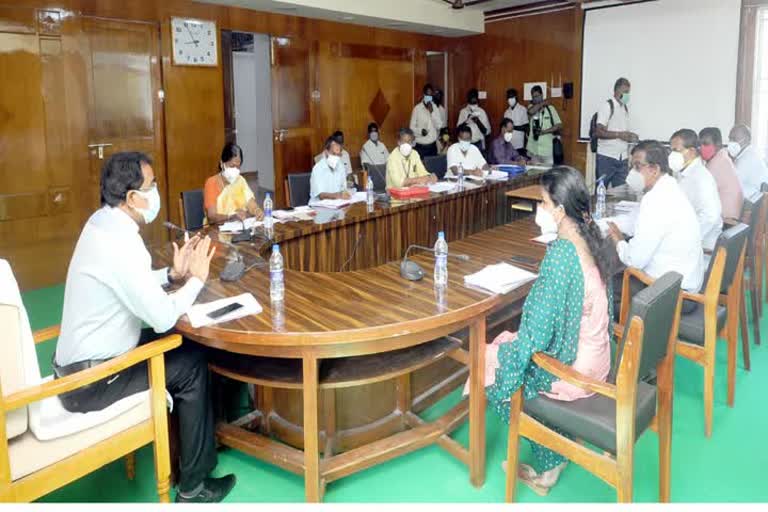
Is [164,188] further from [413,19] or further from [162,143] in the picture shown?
[413,19]

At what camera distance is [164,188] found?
19.5ft

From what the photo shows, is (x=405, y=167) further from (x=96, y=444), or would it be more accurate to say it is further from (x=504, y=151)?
(x=96, y=444)

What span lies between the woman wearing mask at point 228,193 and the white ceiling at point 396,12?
101 inches

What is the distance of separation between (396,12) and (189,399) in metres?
6.02

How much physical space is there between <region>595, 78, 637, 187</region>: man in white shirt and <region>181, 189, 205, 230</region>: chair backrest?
14.3 ft

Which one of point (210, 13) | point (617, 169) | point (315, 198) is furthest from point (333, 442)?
point (617, 169)

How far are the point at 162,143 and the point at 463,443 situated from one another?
441cm

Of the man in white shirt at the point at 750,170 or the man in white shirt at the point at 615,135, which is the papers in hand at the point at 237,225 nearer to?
the man in white shirt at the point at 750,170

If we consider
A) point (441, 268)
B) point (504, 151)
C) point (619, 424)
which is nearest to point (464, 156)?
point (504, 151)

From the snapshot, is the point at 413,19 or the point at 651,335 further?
the point at 413,19

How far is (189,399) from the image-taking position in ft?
7.25

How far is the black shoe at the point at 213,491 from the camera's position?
2.26 metres

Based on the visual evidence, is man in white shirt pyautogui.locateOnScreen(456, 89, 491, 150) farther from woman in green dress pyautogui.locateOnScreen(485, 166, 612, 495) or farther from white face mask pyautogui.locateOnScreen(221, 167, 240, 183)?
woman in green dress pyautogui.locateOnScreen(485, 166, 612, 495)

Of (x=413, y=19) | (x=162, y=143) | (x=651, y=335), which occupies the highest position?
(x=413, y=19)
